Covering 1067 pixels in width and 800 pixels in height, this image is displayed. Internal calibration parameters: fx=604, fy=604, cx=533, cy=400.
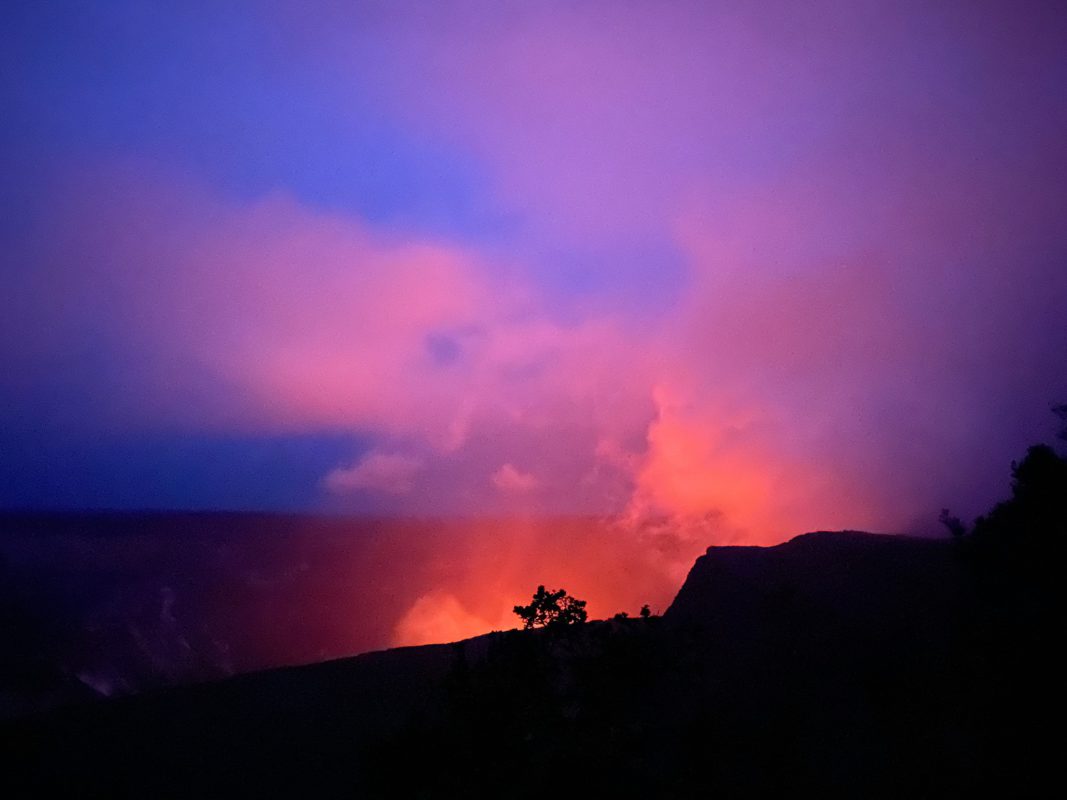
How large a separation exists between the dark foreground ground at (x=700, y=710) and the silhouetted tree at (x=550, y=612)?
0.31 metres

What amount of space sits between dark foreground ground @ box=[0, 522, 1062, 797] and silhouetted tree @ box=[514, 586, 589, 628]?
0.31m

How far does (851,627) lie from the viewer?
845 inches

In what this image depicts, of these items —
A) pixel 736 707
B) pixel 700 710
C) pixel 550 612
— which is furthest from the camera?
pixel 736 707

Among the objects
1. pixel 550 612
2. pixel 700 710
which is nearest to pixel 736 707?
pixel 700 710

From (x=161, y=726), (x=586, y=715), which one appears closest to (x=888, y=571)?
(x=586, y=715)

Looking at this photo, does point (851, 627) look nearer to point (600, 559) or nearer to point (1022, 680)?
point (1022, 680)

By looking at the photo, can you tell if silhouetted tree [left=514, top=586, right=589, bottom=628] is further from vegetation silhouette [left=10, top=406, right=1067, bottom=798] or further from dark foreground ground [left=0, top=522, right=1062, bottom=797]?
dark foreground ground [left=0, top=522, right=1062, bottom=797]

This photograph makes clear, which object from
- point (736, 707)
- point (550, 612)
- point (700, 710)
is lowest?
point (736, 707)

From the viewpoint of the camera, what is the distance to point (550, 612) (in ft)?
49.9

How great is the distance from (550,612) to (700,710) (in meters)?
7.74

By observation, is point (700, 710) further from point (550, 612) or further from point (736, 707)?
point (550, 612)

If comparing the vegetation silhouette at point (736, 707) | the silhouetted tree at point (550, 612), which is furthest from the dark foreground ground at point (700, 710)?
the silhouetted tree at point (550, 612)

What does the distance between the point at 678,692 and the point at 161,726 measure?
26.1 meters

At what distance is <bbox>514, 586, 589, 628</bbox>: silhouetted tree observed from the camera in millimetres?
15078
